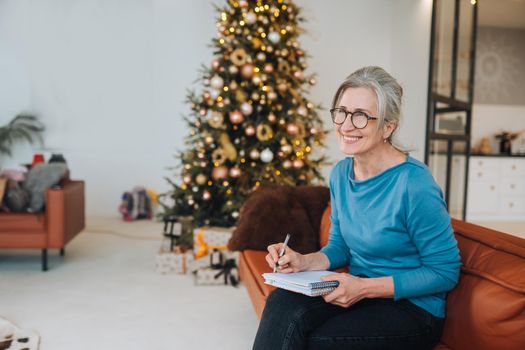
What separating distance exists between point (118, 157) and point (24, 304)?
3177 millimetres

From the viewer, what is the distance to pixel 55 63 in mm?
5590

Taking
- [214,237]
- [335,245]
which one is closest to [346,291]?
[335,245]

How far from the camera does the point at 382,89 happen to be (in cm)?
137

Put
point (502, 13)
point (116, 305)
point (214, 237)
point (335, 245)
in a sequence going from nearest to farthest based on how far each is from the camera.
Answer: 1. point (335, 245)
2. point (116, 305)
3. point (214, 237)
4. point (502, 13)

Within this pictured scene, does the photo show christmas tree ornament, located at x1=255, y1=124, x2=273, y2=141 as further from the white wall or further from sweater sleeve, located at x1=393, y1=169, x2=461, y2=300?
sweater sleeve, located at x1=393, y1=169, x2=461, y2=300

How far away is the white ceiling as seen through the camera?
561 centimetres

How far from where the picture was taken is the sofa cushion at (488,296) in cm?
121

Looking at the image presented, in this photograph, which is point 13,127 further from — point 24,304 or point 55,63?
point 24,304

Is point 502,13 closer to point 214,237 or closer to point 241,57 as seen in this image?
point 241,57

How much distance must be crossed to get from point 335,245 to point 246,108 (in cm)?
211

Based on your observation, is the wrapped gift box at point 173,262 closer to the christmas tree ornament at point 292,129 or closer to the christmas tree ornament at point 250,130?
the christmas tree ornament at point 250,130

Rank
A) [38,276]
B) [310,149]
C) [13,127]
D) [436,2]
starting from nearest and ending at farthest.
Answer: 1. [38,276]
2. [310,149]
3. [436,2]
4. [13,127]

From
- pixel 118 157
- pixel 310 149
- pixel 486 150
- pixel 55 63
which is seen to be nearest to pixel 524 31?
pixel 486 150

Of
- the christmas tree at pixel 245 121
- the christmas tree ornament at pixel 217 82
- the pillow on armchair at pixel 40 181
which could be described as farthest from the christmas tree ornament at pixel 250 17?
the pillow on armchair at pixel 40 181
